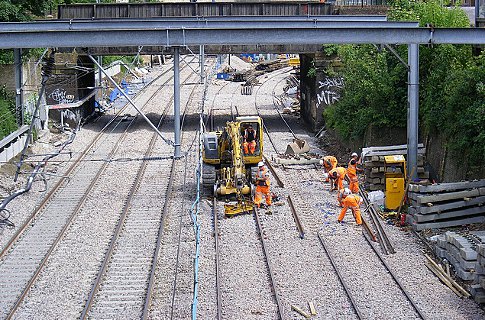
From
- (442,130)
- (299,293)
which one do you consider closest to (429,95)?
(442,130)

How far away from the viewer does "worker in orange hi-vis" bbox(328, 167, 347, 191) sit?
848 inches

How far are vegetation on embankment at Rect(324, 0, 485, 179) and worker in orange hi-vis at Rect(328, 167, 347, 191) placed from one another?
284cm

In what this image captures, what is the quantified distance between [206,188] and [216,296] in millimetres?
8466

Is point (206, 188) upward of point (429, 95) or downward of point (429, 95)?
downward

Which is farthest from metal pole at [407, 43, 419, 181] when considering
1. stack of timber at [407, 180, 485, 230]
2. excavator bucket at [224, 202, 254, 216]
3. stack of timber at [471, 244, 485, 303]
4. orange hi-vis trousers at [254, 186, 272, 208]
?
stack of timber at [471, 244, 485, 303]

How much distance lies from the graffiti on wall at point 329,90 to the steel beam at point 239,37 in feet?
40.4

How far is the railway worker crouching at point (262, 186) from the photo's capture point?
2045cm

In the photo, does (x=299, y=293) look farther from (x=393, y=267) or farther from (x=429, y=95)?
(x=429, y=95)

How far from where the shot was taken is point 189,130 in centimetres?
3541

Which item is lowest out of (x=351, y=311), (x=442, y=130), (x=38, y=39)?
(x=351, y=311)

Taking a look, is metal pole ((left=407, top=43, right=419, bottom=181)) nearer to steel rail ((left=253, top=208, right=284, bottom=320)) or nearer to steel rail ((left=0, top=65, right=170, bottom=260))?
steel rail ((left=253, top=208, right=284, bottom=320))

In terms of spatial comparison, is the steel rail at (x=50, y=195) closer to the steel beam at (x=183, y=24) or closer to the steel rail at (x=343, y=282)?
the steel beam at (x=183, y=24)

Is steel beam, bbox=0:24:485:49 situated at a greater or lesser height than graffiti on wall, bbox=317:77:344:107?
greater

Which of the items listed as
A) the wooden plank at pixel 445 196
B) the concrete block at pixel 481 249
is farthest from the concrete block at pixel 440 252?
the concrete block at pixel 481 249
